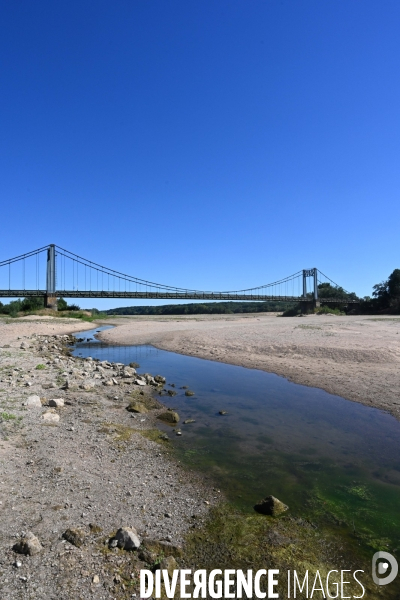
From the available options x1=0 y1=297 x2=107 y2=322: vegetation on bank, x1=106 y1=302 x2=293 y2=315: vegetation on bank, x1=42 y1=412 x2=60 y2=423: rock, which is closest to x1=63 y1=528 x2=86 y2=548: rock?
x1=42 y1=412 x2=60 y2=423: rock

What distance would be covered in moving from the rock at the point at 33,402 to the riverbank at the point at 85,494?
4cm

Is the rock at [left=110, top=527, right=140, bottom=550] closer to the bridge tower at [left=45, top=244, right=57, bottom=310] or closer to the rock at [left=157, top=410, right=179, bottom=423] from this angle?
the rock at [left=157, top=410, right=179, bottom=423]

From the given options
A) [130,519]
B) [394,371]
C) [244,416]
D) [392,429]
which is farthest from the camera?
[394,371]

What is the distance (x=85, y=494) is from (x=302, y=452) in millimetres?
4626

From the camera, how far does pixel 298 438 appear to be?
27.8 ft

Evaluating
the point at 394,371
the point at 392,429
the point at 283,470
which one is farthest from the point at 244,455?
the point at 394,371

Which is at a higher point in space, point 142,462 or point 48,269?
point 48,269

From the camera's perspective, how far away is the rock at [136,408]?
32.6 ft

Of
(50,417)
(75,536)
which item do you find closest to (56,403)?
(50,417)

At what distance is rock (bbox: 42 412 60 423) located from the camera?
26.9 ft

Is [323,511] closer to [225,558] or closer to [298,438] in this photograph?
[225,558]

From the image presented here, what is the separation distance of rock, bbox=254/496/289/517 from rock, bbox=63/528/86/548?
99.1 inches

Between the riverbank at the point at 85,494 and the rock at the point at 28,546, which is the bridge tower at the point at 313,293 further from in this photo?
the rock at the point at 28,546

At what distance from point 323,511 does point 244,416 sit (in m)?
4.83
